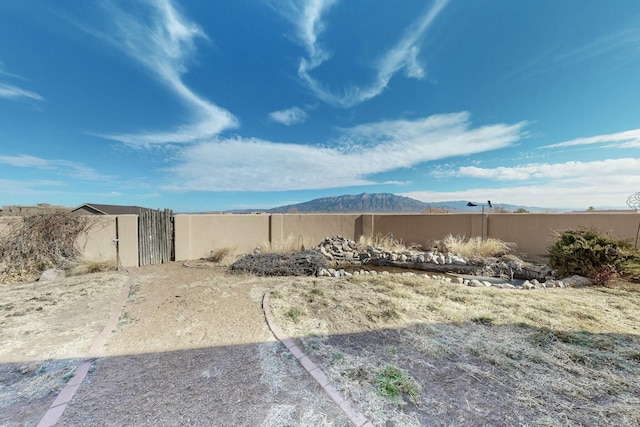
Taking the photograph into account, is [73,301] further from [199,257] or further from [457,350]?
[457,350]

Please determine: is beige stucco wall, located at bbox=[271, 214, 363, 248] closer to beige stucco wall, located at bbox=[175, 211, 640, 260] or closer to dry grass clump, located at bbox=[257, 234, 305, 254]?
beige stucco wall, located at bbox=[175, 211, 640, 260]

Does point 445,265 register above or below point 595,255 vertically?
below

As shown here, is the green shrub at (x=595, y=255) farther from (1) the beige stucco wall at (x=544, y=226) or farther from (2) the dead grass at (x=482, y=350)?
(1) the beige stucco wall at (x=544, y=226)

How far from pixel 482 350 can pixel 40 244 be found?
8.42 metres

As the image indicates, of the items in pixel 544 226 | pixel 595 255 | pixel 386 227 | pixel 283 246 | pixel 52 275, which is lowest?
pixel 52 275

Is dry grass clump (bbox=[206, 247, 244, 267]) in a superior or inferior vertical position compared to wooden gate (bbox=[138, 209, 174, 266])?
inferior

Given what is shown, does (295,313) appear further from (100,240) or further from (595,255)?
(100,240)

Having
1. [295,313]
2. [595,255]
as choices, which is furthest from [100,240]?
[595,255]

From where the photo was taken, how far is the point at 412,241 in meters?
9.13

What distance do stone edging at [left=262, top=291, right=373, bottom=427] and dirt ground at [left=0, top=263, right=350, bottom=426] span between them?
5cm

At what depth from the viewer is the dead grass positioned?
1683mm

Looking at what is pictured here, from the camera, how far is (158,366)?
2168 mm

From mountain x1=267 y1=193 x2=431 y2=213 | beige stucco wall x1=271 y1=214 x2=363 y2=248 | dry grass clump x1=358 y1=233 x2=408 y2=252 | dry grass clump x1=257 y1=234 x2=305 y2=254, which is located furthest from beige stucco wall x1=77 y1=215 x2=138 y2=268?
mountain x1=267 y1=193 x2=431 y2=213

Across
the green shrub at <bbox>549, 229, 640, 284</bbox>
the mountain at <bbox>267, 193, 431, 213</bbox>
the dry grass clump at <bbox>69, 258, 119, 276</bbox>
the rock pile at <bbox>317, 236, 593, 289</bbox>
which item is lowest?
the rock pile at <bbox>317, 236, 593, 289</bbox>
